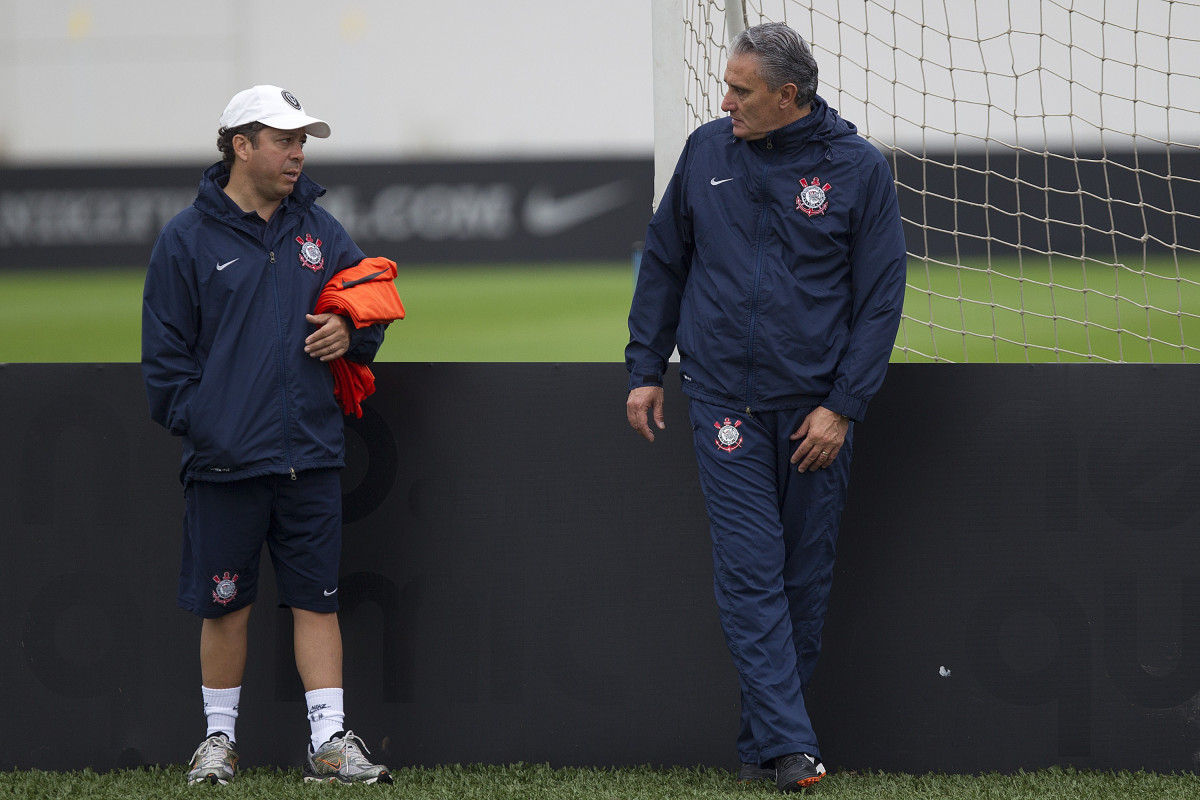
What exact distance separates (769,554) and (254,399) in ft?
3.55

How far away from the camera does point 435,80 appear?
19781mm

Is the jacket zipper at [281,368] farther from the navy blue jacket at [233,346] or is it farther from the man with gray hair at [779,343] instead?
the man with gray hair at [779,343]

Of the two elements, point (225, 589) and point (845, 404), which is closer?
point (845, 404)

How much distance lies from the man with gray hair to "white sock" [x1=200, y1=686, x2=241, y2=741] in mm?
1075

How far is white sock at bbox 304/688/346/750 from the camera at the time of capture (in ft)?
8.45

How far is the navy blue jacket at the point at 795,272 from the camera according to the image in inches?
95.0

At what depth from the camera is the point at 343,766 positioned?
2.54m

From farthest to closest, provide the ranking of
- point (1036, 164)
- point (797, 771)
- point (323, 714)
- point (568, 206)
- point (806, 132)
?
point (568, 206), point (1036, 164), point (323, 714), point (806, 132), point (797, 771)

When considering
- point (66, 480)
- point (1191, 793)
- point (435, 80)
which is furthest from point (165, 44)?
point (1191, 793)

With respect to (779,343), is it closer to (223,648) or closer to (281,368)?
(281,368)

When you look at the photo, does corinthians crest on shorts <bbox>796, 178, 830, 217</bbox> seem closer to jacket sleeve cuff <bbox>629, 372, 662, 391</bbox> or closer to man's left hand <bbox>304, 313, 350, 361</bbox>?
jacket sleeve cuff <bbox>629, 372, 662, 391</bbox>

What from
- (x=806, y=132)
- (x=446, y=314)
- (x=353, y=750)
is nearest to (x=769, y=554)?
(x=806, y=132)

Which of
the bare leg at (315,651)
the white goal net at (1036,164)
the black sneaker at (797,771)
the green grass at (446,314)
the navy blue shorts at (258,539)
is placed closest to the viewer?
the black sneaker at (797,771)

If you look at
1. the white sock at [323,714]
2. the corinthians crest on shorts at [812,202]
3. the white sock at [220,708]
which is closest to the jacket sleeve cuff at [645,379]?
the corinthians crest on shorts at [812,202]
